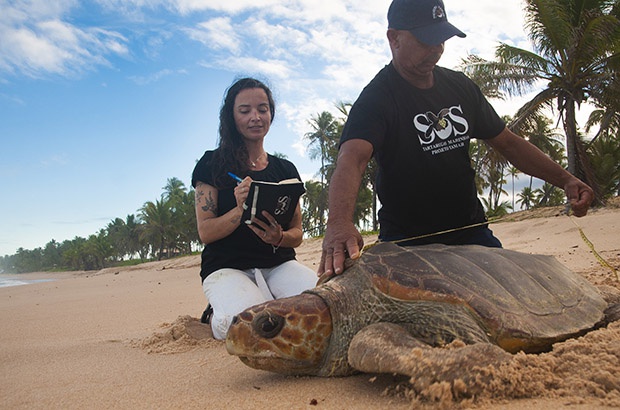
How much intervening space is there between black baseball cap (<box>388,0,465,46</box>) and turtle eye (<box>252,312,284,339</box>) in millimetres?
1442

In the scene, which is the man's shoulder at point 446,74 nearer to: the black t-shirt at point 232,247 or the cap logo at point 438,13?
the cap logo at point 438,13

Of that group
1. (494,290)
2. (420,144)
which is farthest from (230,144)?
(494,290)

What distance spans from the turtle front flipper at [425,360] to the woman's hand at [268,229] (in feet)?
3.75

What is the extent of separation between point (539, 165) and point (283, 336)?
1.85 m

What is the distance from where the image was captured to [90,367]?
220cm

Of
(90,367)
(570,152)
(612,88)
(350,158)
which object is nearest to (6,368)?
(90,367)

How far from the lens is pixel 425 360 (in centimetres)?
128

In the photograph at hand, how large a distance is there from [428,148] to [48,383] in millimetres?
2088

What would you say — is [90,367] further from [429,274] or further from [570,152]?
[570,152]

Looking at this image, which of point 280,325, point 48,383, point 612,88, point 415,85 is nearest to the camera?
point 280,325

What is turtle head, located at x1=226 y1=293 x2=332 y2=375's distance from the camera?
1.64 metres

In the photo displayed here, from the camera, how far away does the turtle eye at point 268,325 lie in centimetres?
164

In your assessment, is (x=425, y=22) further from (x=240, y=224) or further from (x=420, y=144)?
(x=240, y=224)

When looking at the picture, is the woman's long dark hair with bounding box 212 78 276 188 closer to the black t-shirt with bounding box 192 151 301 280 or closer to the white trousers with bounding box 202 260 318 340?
the black t-shirt with bounding box 192 151 301 280
